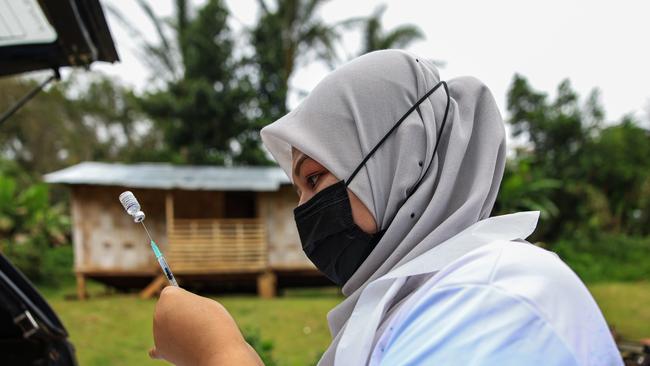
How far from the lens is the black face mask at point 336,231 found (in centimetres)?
114

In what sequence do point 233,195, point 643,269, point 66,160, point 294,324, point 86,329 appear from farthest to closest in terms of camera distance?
1. point 66,160
2. point 643,269
3. point 233,195
4. point 294,324
5. point 86,329

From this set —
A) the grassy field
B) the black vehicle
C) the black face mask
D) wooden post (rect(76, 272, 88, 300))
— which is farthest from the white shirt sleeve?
wooden post (rect(76, 272, 88, 300))

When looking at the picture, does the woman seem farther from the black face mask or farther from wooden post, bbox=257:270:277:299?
wooden post, bbox=257:270:277:299

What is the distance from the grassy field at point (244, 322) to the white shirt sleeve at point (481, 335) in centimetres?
599

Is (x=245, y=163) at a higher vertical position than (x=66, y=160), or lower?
higher

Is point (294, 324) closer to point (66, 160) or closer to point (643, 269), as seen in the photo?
point (643, 269)

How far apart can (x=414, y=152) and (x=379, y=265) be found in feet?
0.81

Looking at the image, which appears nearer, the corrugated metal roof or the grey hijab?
the grey hijab

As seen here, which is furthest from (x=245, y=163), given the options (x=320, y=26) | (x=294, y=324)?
(x=294, y=324)

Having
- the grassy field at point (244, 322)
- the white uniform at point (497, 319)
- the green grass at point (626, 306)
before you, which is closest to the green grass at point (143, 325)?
the grassy field at point (244, 322)

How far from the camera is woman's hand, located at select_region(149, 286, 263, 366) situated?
95 cm

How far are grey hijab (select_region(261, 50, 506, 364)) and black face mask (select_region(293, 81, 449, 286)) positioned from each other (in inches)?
0.9

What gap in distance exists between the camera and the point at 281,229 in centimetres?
1243

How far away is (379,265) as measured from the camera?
3.70 feet
